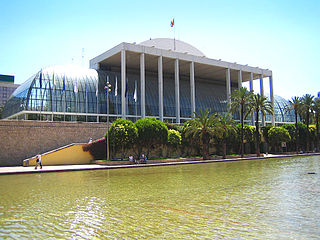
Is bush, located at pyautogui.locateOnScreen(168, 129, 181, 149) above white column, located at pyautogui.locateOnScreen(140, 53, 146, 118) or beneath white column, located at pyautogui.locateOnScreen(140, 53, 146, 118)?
beneath

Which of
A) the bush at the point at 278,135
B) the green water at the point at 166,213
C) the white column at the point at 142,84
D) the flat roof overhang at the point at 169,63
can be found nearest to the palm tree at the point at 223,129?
the white column at the point at 142,84

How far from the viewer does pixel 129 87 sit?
64125mm

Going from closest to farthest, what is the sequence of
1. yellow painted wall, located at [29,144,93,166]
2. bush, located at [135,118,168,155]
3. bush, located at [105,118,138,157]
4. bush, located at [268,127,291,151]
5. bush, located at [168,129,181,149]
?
Answer: yellow painted wall, located at [29,144,93,166] → bush, located at [105,118,138,157] → bush, located at [135,118,168,155] → bush, located at [168,129,181,149] → bush, located at [268,127,291,151]

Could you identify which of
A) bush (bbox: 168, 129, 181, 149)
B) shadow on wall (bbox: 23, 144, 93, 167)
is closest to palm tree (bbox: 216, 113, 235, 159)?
bush (bbox: 168, 129, 181, 149)

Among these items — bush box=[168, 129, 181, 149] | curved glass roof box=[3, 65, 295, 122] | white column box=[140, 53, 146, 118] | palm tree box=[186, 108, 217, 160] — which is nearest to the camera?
bush box=[168, 129, 181, 149]

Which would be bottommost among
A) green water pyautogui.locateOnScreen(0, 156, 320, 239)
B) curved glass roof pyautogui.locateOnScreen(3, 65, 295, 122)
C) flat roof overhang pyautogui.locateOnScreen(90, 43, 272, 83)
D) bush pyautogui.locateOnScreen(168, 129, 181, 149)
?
green water pyautogui.locateOnScreen(0, 156, 320, 239)

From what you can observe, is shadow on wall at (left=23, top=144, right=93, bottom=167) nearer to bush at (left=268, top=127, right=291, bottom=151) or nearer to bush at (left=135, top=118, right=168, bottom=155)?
bush at (left=135, top=118, right=168, bottom=155)

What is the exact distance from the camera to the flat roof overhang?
196 ft

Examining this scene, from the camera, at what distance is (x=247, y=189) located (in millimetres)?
16281

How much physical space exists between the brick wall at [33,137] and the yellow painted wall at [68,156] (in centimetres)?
273

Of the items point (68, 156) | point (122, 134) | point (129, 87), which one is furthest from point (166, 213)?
point (129, 87)

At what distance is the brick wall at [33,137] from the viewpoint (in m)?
40.3

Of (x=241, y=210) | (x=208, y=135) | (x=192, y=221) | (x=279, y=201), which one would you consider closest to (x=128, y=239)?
(x=192, y=221)

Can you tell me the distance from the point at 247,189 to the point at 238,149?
45270 millimetres
